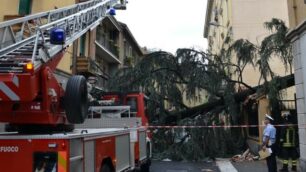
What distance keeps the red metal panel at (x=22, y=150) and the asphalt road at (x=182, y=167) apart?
29.3 feet

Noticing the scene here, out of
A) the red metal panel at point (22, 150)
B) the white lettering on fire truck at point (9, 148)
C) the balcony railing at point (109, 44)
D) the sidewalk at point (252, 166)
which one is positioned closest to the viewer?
the red metal panel at point (22, 150)

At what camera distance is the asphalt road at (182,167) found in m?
15.3

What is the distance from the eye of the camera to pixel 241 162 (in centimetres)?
1766

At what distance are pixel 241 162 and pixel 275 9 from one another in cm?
1464

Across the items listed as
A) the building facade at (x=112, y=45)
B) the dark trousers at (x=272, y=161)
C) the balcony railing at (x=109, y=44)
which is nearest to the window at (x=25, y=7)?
the dark trousers at (x=272, y=161)

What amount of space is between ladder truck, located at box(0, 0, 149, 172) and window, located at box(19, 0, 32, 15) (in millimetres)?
9733

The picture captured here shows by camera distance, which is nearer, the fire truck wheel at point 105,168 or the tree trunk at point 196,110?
the fire truck wheel at point 105,168

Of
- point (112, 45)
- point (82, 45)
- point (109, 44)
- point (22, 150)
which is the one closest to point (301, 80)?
point (22, 150)

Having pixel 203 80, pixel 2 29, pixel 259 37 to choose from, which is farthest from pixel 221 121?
pixel 2 29

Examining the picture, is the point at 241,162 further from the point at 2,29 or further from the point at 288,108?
the point at 2,29

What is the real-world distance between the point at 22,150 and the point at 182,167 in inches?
399

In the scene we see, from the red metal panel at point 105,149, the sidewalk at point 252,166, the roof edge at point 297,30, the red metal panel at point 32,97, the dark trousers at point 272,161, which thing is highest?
the roof edge at point 297,30

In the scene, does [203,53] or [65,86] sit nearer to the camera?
[65,86]

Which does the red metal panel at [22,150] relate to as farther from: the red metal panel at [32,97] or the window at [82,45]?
the window at [82,45]
